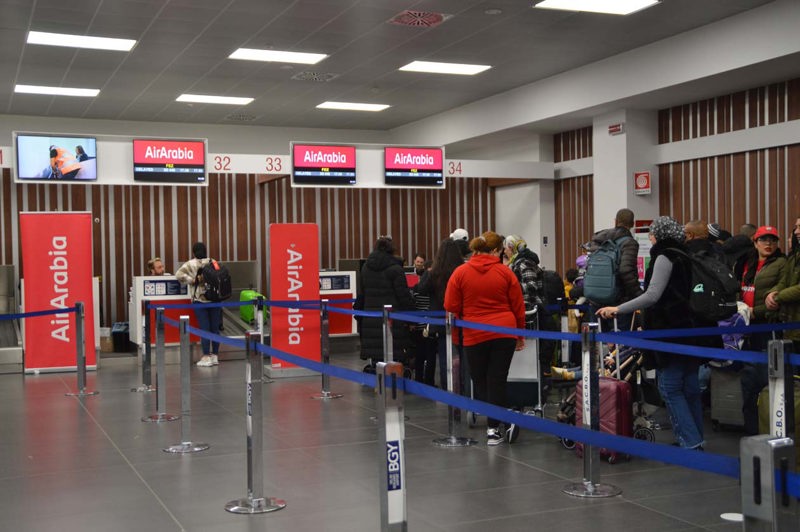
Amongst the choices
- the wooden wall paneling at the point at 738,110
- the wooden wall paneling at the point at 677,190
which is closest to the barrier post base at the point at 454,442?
the wooden wall paneling at the point at 738,110

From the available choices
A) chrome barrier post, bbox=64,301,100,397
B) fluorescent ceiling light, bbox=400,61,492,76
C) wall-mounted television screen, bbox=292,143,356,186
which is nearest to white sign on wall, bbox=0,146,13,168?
chrome barrier post, bbox=64,301,100,397

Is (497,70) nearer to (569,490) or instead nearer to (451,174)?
(451,174)

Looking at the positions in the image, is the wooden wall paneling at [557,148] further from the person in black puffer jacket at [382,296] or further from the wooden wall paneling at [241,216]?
the person in black puffer jacket at [382,296]

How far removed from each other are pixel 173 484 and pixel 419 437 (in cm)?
208

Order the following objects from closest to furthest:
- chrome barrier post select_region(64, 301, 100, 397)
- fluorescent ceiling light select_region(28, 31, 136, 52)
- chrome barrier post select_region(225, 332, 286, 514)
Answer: chrome barrier post select_region(225, 332, 286, 514)
chrome barrier post select_region(64, 301, 100, 397)
fluorescent ceiling light select_region(28, 31, 136, 52)

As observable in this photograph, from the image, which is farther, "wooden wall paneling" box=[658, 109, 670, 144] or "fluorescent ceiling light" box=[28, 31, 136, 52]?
"wooden wall paneling" box=[658, 109, 670, 144]

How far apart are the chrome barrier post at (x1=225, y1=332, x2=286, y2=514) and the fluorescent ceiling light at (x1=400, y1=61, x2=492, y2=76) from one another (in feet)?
30.6

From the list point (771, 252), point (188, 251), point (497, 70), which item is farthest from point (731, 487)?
point (188, 251)

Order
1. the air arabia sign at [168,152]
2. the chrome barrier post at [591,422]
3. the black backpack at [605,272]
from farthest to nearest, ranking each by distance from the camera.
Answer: the air arabia sign at [168,152]
the black backpack at [605,272]
the chrome barrier post at [591,422]

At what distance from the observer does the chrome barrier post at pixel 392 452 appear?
346 cm

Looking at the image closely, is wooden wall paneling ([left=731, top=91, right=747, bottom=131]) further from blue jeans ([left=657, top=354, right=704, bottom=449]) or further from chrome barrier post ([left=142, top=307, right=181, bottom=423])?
chrome barrier post ([left=142, top=307, right=181, bottom=423])

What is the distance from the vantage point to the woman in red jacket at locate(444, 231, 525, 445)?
6297 mm

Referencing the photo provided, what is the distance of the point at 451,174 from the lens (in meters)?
14.8

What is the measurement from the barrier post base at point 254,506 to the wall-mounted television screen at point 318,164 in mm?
8448
